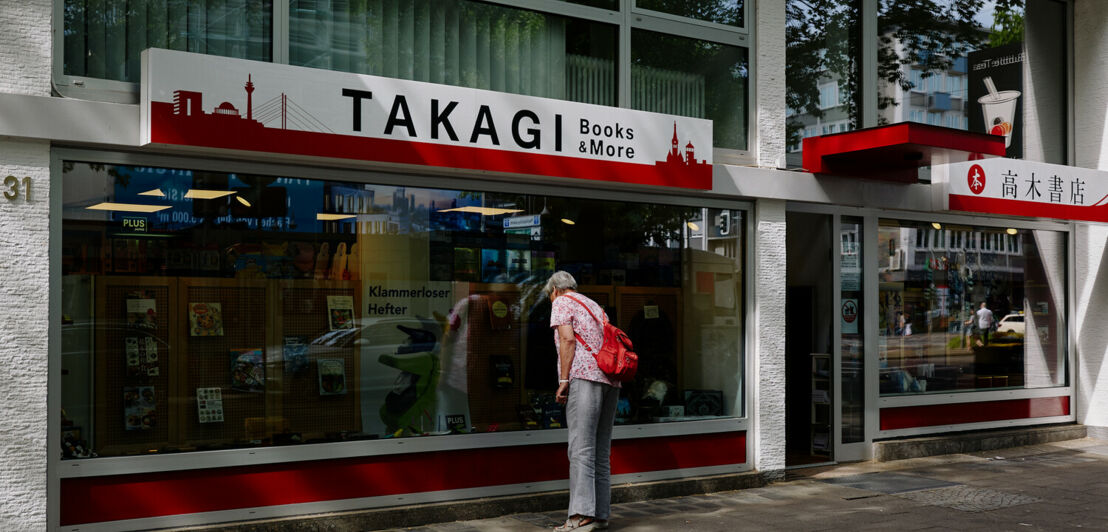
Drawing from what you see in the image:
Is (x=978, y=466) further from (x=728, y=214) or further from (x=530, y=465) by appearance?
(x=530, y=465)

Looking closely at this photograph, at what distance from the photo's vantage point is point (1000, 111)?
11.3m

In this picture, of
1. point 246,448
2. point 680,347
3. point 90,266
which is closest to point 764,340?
point 680,347

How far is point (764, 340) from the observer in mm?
8555

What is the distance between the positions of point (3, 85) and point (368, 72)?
90.0 inches

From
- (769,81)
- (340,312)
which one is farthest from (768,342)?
(340,312)

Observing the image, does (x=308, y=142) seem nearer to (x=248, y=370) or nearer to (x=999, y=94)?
(x=248, y=370)

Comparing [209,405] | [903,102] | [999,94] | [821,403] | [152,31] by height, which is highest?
[999,94]

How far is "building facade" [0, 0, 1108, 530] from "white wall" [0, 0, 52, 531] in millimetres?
15

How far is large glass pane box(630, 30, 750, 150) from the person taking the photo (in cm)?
818

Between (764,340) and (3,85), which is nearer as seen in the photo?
(3,85)

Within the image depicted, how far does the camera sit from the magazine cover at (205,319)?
20.8 feet

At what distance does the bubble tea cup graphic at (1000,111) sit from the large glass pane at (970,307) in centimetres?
113

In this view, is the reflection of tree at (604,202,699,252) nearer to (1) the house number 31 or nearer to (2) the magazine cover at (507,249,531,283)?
(2) the magazine cover at (507,249,531,283)

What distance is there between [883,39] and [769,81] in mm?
2133
